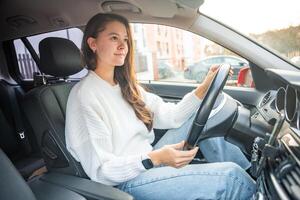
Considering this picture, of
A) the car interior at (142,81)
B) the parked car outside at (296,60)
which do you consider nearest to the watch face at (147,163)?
the car interior at (142,81)

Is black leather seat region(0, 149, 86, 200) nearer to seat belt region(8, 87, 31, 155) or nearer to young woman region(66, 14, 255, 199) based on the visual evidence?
young woman region(66, 14, 255, 199)

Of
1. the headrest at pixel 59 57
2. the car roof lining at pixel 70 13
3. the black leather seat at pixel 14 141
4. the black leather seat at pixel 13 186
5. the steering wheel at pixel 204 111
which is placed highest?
the car roof lining at pixel 70 13

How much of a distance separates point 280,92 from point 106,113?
2.43ft

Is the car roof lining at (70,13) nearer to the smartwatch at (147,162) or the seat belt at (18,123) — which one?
the seat belt at (18,123)

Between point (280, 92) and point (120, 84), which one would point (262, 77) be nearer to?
point (280, 92)

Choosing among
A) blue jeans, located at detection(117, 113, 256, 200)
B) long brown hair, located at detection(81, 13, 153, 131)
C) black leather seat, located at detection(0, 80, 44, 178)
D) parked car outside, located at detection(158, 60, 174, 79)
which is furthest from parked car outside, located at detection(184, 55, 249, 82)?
black leather seat, located at detection(0, 80, 44, 178)

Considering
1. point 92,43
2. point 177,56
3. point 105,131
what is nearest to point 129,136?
point 105,131

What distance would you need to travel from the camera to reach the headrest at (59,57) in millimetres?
1875

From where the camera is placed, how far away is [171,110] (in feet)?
6.08

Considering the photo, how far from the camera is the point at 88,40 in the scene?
5.49 feet

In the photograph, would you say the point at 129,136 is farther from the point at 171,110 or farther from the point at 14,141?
the point at 14,141

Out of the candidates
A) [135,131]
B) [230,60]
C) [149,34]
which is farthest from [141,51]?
[135,131]

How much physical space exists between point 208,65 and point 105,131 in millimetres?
1050

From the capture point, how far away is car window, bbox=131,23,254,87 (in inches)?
79.3
